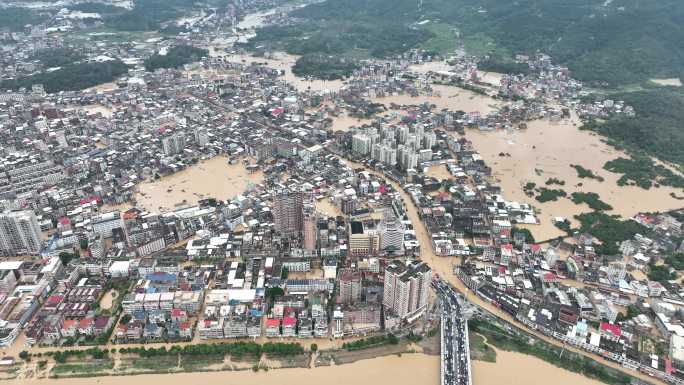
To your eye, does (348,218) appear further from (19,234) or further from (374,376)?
(19,234)

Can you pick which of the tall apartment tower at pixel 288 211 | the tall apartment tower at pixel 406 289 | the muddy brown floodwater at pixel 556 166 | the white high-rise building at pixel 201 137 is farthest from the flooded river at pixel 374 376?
the white high-rise building at pixel 201 137

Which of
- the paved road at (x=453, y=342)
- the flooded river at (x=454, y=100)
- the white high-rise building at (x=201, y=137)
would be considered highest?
the white high-rise building at (x=201, y=137)

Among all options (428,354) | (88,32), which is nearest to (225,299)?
(428,354)

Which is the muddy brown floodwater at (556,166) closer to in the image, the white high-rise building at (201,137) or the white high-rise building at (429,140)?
the white high-rise building at (429,140)

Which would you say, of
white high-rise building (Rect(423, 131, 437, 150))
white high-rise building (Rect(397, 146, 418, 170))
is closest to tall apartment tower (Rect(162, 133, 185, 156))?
white high-rise building (Rect(397, 146, 418, 170))

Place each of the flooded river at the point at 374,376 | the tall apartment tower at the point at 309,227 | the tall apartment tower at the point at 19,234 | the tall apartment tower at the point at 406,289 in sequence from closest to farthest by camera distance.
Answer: the flooded river at the point at 374,376, the tall apartment tower at the point at 406,289, the tall apartment tower at the point at 309,227, the tall apartment tower at the point at 19,234

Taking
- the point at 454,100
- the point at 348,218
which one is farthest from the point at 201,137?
the point at 454,100
